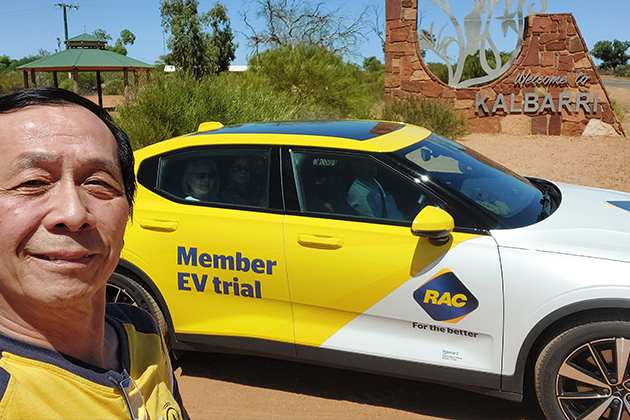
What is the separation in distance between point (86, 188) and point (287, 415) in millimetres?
2626

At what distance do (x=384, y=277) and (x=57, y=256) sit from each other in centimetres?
229

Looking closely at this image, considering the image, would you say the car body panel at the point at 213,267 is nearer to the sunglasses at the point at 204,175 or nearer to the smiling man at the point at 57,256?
the sunglasses at the point at 204,175

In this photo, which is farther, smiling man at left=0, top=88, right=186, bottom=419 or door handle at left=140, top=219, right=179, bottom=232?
door handle at left=140, top=219, right=179, bottom=232

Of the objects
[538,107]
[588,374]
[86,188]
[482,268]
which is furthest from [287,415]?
[538,107]

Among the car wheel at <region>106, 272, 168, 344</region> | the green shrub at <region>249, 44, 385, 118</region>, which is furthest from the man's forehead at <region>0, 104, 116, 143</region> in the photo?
the green shrub at <region>249, 44, 385, 118</region>

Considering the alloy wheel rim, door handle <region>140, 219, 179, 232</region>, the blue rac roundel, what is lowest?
the alloy wheel rim

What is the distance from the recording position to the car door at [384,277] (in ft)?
10.3

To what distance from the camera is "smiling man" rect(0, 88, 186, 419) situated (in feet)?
3.54

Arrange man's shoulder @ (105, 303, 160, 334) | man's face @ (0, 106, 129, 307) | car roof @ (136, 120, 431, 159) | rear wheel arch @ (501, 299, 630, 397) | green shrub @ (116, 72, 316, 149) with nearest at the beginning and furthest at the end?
man's face @ (0, 106, 129, 307) → man's shoulder @ (105, 303, 160, 334) → rear wheel arch @ (501, 299, 630, 397) → car roof @ (136, 120, 431, 159) → green shrub @ (116, 72, 316, 149)

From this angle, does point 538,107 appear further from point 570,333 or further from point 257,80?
point 570,333

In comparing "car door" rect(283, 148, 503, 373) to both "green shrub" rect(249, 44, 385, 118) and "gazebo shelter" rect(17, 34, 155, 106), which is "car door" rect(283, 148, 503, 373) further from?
"gazebo shelter" rect(17, 34, 155, 106)

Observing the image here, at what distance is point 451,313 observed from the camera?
316cm

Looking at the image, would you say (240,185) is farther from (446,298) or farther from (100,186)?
(100,186)

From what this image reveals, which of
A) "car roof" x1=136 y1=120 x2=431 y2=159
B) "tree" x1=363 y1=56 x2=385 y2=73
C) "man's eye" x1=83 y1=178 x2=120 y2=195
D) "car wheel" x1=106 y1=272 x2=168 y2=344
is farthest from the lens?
"tree" x1=363 y1=56 x2=385 y2=73
